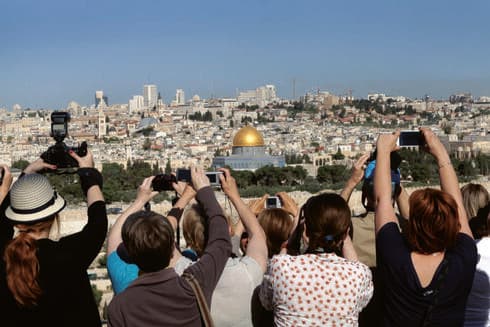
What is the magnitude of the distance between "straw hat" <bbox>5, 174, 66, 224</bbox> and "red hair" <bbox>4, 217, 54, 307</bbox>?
11 cm

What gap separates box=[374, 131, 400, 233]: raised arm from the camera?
9.22 ft

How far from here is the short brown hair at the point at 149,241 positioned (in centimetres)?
256

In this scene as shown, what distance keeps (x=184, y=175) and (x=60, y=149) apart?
0.52 metres

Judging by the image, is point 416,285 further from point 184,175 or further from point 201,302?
point 184,175

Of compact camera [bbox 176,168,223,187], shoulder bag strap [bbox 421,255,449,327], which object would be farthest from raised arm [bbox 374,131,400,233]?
compact camera [bbox 176,168,223,187]

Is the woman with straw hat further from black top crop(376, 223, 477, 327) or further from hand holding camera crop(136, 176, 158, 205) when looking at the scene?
black top crop(376, 223, 477, 327)

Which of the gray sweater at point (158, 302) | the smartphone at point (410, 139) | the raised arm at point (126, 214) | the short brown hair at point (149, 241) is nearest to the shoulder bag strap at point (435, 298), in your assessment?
the smartphone at point (410, 139)

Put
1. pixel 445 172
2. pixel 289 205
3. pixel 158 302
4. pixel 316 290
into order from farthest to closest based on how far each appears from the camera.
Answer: pixel 289 205 < pixel 445 172 < pixel 316 290 < pixel 158 302

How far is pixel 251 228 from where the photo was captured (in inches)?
117

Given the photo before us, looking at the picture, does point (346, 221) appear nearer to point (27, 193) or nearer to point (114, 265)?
point (114, 265)

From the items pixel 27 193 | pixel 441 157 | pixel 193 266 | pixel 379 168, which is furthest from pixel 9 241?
pixel 441 157

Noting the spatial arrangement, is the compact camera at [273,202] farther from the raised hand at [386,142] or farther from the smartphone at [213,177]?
the raised hand at [386,142]

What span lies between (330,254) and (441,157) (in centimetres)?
65

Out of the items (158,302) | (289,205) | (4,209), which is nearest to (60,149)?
(4,209)
